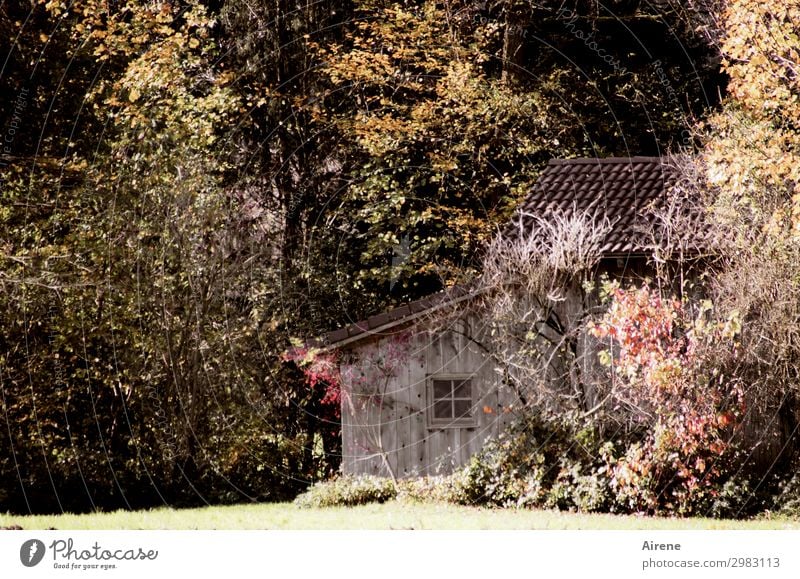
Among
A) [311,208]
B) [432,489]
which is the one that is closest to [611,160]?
[311,208]

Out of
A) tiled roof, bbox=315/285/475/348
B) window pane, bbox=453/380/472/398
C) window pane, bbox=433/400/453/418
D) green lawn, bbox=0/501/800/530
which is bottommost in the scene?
green lawn, bbox=0/501/800/530

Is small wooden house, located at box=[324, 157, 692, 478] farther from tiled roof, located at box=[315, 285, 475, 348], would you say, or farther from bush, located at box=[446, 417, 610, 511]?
bush, located at box=[446, 417, 610, 511]

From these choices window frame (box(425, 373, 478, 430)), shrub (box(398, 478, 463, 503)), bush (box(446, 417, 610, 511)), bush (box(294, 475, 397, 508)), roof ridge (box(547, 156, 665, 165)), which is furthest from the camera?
roof ridge (box(547, 156, 665, 165))

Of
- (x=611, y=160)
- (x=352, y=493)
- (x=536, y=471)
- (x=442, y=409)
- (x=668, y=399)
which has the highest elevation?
(x=611, y=160)

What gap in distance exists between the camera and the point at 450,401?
16.0 meters

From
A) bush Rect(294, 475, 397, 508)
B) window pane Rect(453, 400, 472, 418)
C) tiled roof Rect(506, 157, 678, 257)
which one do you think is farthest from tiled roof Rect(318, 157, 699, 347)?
bush Rect(294, 475, 397, 508)

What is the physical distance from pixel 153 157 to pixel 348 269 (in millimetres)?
4238

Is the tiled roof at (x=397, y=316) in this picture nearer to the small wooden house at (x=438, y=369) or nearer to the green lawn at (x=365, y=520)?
the small wooden house at (x=438, y=369)

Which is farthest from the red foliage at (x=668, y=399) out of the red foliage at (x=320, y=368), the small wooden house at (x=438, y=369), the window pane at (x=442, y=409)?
the red foliage at (x=320, y=368)

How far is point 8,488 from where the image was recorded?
15734 millimetres

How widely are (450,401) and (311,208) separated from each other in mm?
5588

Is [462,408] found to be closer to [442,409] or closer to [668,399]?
[442,409]

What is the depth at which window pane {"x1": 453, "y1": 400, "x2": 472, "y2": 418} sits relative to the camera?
1583 centimetres

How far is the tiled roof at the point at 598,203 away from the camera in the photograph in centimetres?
1516
